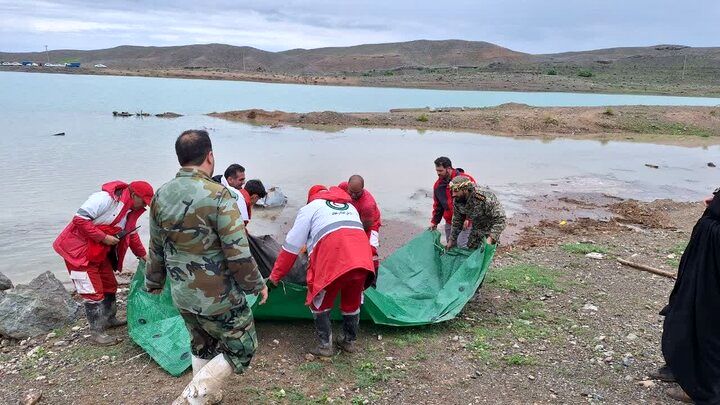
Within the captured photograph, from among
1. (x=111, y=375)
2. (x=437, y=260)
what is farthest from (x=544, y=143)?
(x=111, y=375)

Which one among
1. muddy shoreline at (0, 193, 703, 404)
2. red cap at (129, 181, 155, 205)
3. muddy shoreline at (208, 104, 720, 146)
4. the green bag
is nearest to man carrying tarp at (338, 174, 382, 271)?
muddy shoreline at (0, 193, 703, 404)

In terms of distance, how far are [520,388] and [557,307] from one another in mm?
1909

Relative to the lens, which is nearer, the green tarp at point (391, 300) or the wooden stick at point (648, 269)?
the green tarp at point (391, 300)

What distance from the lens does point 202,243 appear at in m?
3.13

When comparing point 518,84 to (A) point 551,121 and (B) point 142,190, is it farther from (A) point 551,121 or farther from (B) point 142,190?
(B) point 142,190

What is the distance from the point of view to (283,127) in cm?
2716

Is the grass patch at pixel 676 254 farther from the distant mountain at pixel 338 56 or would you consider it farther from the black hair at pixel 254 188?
the distant mountain at pixel 338 56

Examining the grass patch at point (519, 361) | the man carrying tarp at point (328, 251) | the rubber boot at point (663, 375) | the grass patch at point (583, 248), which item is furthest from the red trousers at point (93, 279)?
the grass patch at point (583, 248)

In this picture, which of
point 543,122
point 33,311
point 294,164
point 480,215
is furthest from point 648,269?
point 543,122

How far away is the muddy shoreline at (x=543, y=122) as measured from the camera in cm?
2783

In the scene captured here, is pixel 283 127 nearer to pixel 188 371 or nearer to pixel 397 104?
pixel 397 104

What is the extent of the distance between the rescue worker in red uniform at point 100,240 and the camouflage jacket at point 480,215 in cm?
332

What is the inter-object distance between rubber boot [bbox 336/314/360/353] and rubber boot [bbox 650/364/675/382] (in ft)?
8.00

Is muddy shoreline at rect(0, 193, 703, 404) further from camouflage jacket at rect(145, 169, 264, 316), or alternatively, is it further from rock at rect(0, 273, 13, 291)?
rock at rect(0, 273, 13, 291)
